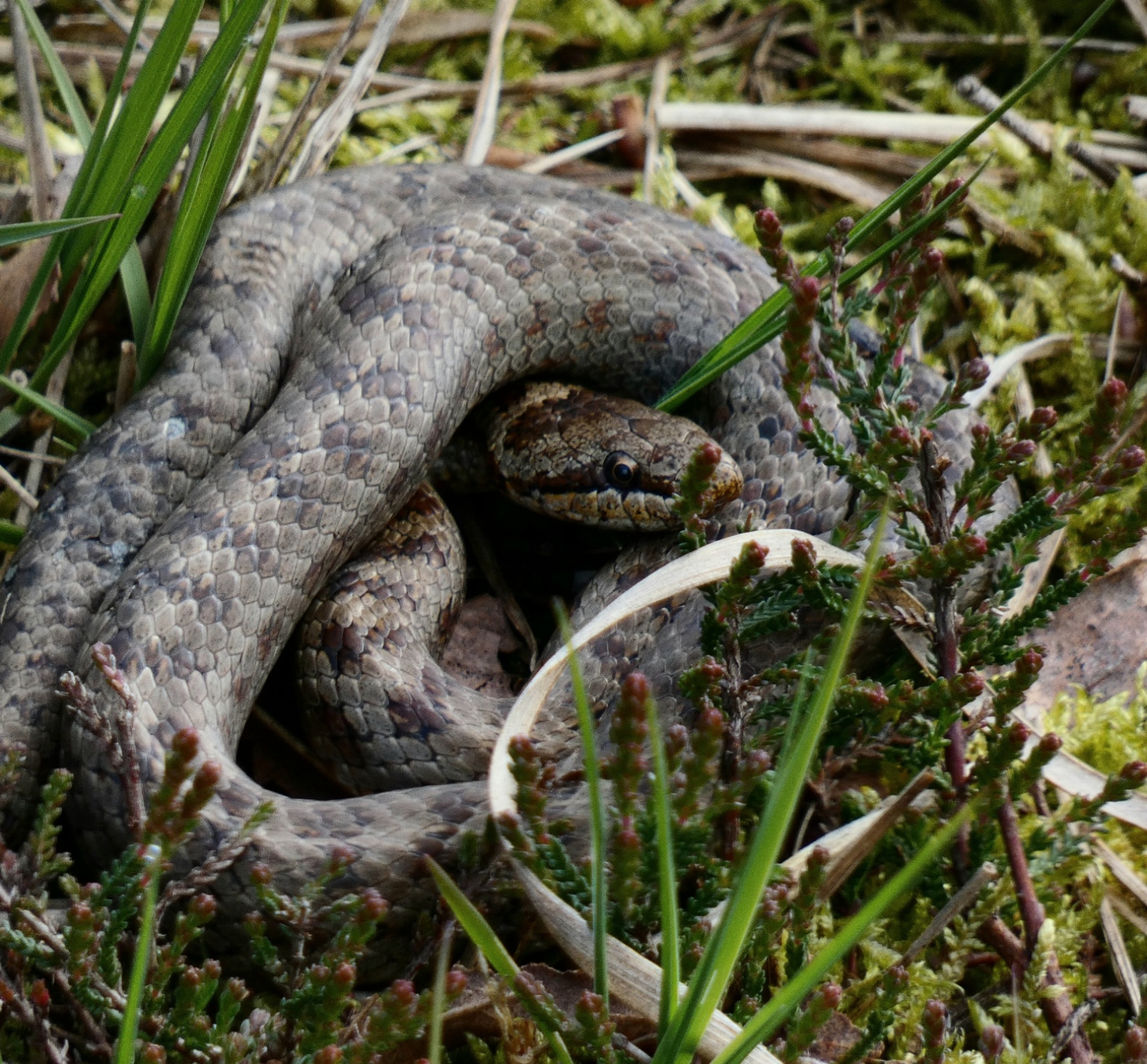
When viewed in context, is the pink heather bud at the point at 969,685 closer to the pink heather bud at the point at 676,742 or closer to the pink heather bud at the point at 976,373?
the pink heather bud at the point at 976,373

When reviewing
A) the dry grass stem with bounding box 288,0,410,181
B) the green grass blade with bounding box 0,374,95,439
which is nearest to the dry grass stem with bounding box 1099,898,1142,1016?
the green grass blade with bounding box 0,374,95,439

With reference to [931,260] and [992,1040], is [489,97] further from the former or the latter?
[992,1040]

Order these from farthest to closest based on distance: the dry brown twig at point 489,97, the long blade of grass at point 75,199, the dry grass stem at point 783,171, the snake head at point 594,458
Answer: the dry grass stem at point 783,171 < the dry brown twig at point 489,97 < the snake head at point 594,458 < the long blade of grass at point 75,199

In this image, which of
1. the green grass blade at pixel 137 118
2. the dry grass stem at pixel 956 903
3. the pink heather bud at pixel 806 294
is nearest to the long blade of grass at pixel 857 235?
the pink heather bud at pixel 806 294

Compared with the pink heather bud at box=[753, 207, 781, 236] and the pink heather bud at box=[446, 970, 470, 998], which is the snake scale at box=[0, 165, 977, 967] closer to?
the pink heather bud at box=[446, 970, 470, 998]

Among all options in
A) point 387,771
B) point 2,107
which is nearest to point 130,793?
point 387,771

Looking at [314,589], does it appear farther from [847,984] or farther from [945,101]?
A: [945,101]

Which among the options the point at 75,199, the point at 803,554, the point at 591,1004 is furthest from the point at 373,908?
the point at 75,199
